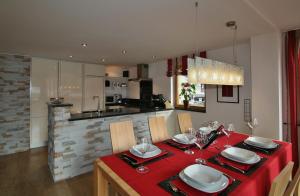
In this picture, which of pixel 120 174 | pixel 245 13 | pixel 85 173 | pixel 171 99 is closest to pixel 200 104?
pixel 171 99

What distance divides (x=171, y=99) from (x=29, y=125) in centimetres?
366

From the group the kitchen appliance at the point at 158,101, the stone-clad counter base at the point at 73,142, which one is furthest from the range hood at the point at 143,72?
the stone-clad counter base at the point at 73,142

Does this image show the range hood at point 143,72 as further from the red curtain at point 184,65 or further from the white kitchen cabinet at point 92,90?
the red curtain at point 184,65

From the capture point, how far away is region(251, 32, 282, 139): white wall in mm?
2406

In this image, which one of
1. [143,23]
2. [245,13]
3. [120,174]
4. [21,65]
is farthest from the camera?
[21,65]

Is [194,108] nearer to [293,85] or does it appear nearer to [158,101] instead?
[158,101]

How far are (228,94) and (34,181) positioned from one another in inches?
146

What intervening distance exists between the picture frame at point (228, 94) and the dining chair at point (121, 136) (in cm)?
218

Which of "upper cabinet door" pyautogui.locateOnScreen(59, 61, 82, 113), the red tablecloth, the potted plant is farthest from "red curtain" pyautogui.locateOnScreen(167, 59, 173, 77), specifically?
the red tablecloth

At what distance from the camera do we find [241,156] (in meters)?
1.51

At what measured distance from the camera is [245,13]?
185cm

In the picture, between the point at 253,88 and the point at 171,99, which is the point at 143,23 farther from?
the point at 171,99

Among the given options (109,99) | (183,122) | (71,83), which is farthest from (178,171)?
(109,99)

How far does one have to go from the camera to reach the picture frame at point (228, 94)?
3.12 metres
